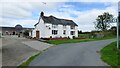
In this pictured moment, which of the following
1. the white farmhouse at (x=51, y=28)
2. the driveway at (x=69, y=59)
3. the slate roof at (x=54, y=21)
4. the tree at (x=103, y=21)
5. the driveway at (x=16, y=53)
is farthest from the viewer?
the tree at (x=103, y=21)

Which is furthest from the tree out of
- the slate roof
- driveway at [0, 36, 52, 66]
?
driveway at [0, 36, 52, 66]

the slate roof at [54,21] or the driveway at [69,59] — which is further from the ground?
the slate roof at [54,21]

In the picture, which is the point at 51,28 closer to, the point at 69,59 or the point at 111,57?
the point at 111,57

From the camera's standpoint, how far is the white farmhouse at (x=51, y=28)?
52.7 meters

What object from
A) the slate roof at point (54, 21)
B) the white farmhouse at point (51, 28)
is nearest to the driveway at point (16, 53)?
the white farmhouse at point (51, 28)

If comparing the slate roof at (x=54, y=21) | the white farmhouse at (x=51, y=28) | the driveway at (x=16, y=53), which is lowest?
the driveway at (x=16, y=53)

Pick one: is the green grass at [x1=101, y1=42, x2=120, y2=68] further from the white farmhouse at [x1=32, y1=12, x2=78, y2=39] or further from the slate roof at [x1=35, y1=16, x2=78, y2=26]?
the slate roof at [x1=35, y1=16, x2=78, y2=26]

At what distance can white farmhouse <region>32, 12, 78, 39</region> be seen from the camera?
52.7m

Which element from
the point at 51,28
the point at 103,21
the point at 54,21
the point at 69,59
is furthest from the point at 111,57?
the point at 103,21

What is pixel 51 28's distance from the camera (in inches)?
2098

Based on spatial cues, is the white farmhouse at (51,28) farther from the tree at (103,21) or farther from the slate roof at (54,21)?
the tree at (103,21)

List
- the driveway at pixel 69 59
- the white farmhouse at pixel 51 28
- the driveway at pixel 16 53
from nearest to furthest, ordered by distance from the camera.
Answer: the driveway at pixel 69 59
the driveway at pixel 16 53
the white farmhouse at pixel 51 28

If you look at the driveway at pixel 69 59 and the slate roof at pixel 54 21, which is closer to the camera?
the driveway at pixel 69 59

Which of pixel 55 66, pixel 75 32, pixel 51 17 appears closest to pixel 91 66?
pixel 55 66
